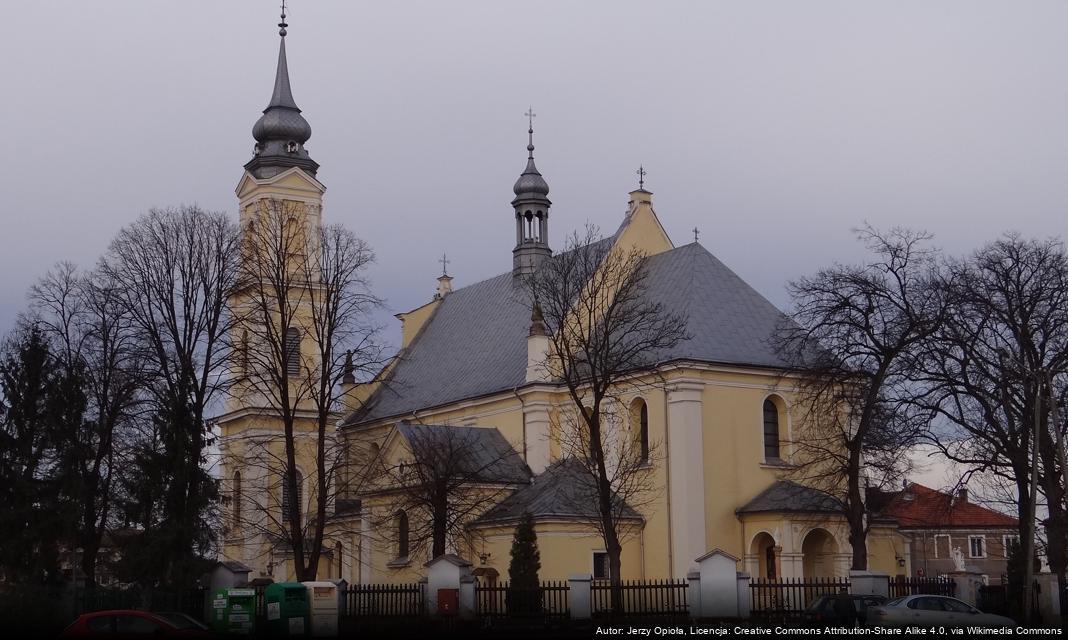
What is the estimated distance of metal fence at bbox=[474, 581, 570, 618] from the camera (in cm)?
3444

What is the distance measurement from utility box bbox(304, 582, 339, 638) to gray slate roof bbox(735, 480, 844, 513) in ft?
45.4

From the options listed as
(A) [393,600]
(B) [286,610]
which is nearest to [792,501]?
(A) [393,600]

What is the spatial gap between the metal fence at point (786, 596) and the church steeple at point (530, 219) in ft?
70.9

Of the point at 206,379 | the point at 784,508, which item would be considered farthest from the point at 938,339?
the point at 206,379

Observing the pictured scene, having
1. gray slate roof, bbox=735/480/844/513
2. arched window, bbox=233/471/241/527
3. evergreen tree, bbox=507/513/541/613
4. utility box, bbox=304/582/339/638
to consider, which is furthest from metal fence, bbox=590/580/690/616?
arched window, bbox=233/471/241/527

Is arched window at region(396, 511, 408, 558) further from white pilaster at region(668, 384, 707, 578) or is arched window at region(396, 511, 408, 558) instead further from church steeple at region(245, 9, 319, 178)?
church steeple at region(245, 9, 319, 178)

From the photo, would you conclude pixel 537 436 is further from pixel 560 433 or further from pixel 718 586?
pixel 718 586

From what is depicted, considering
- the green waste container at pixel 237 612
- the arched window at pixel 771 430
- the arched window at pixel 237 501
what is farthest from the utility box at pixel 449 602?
the arched window at pixel 771 430

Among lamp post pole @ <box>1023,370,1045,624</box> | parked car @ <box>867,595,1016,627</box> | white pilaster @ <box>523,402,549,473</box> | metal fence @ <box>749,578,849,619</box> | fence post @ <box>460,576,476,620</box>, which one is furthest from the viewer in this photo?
white pilaster @ <box>523,402,549,473</box>

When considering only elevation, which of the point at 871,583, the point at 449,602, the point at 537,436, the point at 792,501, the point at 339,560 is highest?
the point at 537,436

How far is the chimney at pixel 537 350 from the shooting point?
48.4 meters

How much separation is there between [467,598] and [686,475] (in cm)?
1036

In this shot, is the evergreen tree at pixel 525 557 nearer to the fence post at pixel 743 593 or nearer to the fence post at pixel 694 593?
the fence post at pixel 694 593

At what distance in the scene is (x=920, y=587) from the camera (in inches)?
1459
